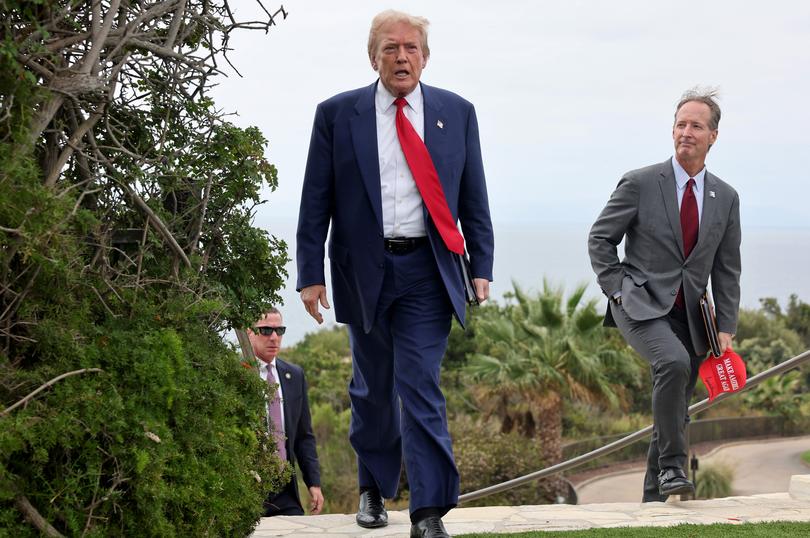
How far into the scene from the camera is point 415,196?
471cm

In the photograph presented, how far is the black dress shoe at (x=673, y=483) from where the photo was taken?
5.61 metres

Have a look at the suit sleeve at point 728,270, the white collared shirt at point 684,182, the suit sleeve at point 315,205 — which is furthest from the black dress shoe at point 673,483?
the suit sleeve at point 315,205

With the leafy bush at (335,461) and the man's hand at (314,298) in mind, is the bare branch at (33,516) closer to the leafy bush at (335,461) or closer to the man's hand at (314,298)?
the man's hand at (314,298)

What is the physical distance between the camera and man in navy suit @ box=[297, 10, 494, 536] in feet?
15.0

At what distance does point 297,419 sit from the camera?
20.7 ft

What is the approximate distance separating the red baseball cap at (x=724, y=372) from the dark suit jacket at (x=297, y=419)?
7.14ft

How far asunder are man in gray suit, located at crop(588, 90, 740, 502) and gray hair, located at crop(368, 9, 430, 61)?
175 cm

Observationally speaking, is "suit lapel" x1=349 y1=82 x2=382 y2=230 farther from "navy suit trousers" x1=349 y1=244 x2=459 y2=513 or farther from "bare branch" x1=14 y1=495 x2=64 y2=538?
"bare branch" x1=14 y1=495 x2=64 y2=538

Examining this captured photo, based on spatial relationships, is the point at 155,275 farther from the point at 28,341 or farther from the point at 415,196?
the point at 415,196

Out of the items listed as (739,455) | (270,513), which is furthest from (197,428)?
(739,455)

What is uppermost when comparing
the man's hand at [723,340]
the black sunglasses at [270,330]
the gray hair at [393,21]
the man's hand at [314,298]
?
the gray hair at [393,21]

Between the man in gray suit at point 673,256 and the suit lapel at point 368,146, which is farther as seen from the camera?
the man in gray suit at point 673,256

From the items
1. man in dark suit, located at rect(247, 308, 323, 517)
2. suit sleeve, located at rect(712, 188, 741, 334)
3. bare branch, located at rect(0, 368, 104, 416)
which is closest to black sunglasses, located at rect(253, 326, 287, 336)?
man in dark suit, located at rect(247, 308, 323, 517)

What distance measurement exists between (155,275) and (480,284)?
1.50 meters
